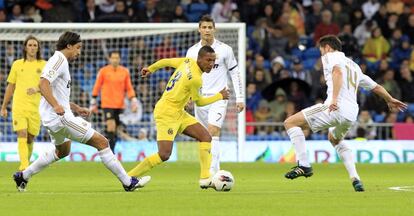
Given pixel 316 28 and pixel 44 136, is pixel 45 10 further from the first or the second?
pixel 316 28

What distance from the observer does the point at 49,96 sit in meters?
13.6

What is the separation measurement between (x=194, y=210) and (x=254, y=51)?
17863mm

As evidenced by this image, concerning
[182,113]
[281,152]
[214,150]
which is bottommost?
[281,152]

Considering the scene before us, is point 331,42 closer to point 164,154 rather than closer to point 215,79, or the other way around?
point 164,154

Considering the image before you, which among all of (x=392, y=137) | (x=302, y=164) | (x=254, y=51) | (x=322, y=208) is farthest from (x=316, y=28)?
(x=322, y=208)

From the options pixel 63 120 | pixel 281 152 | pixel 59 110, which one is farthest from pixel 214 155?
pixel 281 152

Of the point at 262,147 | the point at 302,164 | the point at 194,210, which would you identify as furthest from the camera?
the point at 262,147

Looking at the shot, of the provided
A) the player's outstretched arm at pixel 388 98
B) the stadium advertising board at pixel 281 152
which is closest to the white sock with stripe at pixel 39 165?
the player's outstretched arm at pixel 388 98

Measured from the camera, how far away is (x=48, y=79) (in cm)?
1366

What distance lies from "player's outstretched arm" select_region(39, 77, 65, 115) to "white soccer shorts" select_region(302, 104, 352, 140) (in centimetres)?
310

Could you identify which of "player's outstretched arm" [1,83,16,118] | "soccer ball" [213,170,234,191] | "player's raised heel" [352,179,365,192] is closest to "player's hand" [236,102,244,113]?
"soccer ball" [213,170,234,191]

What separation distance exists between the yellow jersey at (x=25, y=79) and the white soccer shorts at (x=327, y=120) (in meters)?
5.58

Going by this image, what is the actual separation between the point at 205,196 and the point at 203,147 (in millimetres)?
1542

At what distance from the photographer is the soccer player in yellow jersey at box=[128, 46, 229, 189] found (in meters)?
14.3
